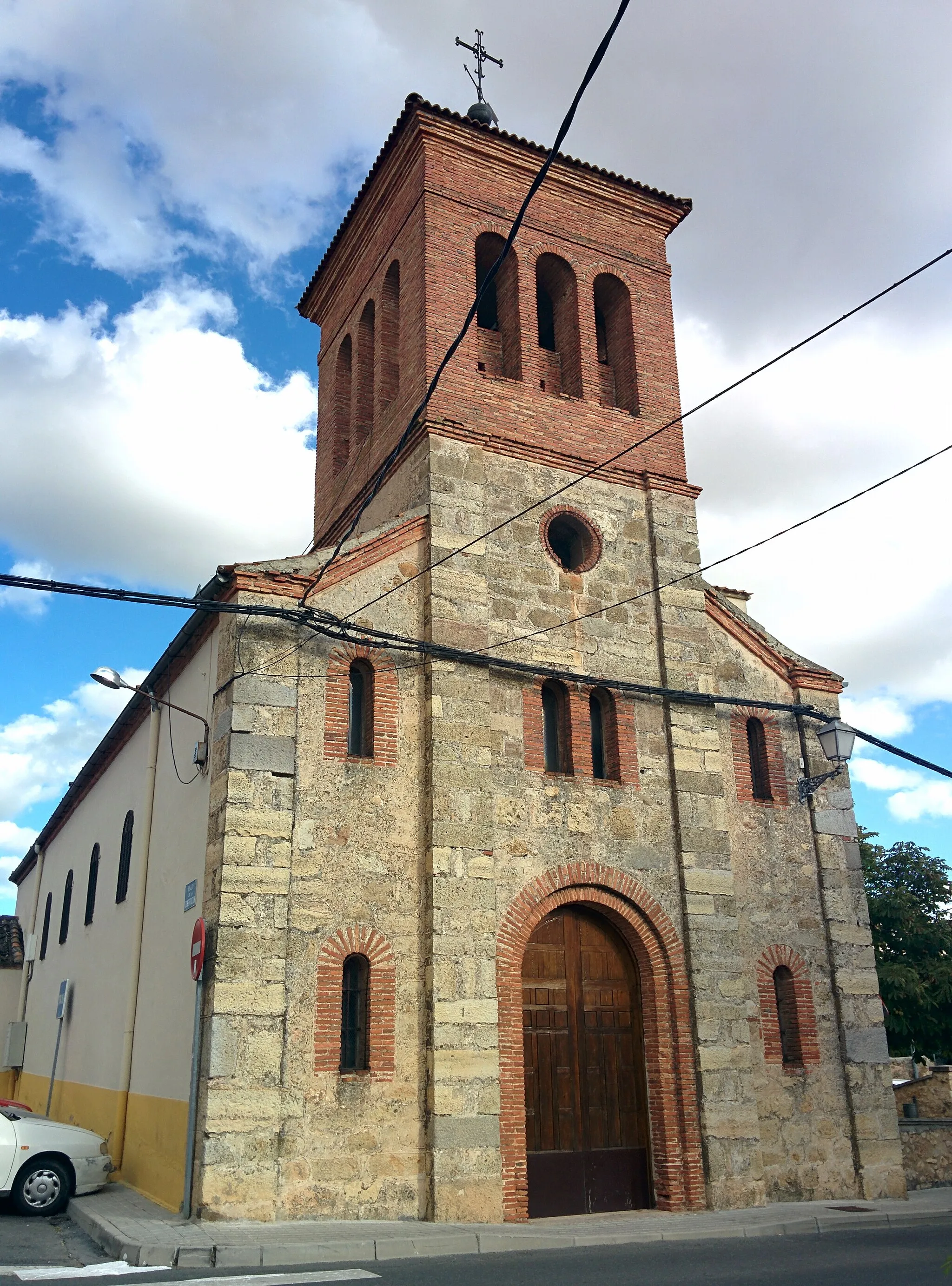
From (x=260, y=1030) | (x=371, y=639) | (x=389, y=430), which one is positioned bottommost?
(x=260, y=1030)

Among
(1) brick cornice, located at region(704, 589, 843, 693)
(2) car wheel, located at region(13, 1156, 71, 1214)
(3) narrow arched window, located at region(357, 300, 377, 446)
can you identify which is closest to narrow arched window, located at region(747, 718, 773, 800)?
(1) brick cornice, located at region(704, 589, 843, 693)

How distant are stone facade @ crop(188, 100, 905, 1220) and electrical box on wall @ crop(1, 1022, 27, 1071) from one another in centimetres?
1404

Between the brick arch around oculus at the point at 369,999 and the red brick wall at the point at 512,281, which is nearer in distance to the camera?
the brick arch around oculus at the point at 369,999

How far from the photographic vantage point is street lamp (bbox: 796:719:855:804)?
45.9 ft

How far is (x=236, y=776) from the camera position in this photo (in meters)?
10.8

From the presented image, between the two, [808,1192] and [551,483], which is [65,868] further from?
[808,1192]

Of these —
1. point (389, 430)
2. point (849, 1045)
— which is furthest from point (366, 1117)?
point (389, 430)

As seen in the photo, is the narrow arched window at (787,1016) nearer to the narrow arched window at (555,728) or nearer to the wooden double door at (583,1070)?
the wooden double door at (583,1070)

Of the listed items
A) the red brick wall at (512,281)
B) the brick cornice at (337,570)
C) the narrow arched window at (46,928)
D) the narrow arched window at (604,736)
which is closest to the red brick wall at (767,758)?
the narrow arched window at (604,736)

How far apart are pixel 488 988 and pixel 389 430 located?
25.2 feet

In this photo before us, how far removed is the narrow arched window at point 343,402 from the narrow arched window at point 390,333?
1250 millimetres

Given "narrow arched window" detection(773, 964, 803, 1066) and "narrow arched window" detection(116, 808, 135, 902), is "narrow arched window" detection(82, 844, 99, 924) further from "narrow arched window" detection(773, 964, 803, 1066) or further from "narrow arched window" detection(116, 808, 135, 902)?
"narrow arched window" detection(773, 964, 803, 1066)

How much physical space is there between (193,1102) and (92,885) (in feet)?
31.0

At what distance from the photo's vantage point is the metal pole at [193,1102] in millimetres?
9883
